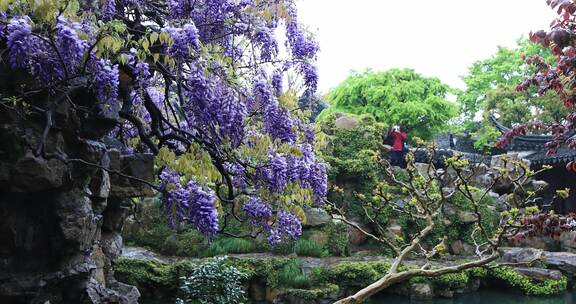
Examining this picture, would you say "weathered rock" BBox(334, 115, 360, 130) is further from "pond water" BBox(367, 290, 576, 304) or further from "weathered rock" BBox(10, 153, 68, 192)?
"weathered rock" BBox(10, 153, 68, 192)

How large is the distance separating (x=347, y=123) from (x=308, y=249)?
4442mm

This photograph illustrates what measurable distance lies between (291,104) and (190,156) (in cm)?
81

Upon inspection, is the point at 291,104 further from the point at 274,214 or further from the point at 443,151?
the point at 443,151

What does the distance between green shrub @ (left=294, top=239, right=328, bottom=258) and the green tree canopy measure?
899 cm

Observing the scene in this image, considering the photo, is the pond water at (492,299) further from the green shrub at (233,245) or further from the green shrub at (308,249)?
the green shrub at (233,245)

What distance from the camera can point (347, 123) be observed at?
16.0 m

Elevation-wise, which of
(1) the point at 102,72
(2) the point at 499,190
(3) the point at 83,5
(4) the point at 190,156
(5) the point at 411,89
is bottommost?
(4) the point at 190,156

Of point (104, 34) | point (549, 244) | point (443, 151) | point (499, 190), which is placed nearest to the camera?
point (104, 34)

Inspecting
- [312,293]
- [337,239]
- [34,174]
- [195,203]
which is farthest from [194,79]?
[337,239]

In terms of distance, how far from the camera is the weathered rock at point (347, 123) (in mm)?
15833

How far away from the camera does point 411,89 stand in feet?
71.4

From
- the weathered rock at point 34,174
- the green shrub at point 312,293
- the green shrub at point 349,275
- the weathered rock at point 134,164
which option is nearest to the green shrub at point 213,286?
the green shrub at point 312,293

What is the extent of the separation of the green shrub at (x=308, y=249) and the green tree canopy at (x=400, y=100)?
8.99 metres

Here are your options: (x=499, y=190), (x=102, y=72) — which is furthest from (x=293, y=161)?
(x=499, y=190)
